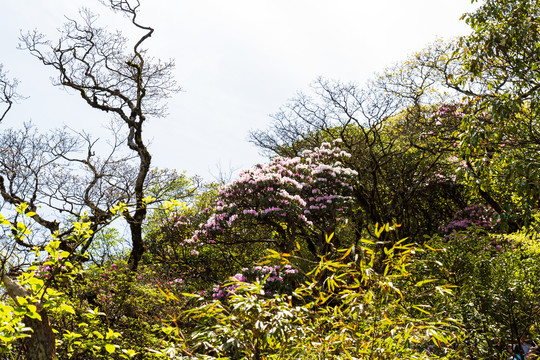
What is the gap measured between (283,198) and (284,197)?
0.03 meters

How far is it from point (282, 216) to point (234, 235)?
255 cm

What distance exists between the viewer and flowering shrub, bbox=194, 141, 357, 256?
28.6 feet

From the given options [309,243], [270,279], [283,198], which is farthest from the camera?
[309,243]

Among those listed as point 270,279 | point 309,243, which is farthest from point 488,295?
point 309,243

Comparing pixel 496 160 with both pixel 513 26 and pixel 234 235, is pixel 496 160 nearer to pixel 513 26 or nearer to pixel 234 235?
pixel 513 26

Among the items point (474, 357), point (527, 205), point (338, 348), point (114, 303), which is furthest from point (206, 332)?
point (114, 303)

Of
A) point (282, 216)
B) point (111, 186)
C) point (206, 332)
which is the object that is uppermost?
point (111, 186)

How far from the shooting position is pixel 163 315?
8180mm

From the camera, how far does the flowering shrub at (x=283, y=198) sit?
28.6 feet

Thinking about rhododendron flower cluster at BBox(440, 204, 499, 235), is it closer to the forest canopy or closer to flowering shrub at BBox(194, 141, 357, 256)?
the forest canopy

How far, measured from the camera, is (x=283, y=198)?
8.74m

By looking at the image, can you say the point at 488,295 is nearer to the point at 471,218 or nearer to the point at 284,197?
the point at 284,197

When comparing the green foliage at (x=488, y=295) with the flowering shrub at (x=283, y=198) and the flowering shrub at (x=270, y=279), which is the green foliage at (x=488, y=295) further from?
the flowering shrub at (x=283, y=198)

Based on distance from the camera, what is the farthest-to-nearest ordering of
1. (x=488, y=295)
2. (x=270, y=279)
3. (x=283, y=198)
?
(x=283, y=198) → (x=270, y=279) → (x=488, y=295)
